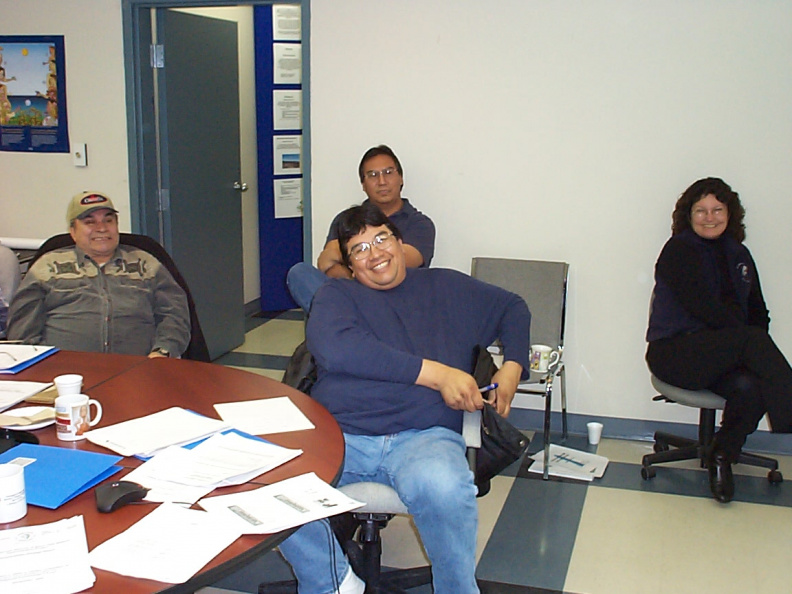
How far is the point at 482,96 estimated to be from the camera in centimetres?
405

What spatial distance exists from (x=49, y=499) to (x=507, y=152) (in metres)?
2.94

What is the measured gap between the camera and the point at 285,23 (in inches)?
245

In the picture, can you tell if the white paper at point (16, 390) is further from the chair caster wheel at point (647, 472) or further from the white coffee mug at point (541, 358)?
the chair caster wheel at point (647, 472)

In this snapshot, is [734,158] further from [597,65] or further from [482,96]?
[482,96]

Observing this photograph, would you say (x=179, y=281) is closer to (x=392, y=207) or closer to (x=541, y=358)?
(x=392, y=207)

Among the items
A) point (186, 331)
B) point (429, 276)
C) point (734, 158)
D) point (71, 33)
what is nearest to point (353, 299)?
point (429, 276)

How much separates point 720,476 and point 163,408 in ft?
7.66

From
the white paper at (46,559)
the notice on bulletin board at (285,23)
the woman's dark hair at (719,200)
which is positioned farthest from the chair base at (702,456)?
the notice on bulletin board at (285,23)

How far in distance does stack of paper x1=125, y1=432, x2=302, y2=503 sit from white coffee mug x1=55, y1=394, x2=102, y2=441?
25 cm

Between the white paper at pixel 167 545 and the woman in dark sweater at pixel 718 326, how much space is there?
2.47 m

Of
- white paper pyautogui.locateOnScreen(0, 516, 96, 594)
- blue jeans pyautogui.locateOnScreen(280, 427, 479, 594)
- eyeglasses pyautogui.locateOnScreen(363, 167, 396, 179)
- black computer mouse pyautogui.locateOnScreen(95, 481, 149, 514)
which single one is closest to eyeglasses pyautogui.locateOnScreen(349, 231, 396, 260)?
blue jeans pyautogui.locateOnScreen(280, 427, 479, 594)

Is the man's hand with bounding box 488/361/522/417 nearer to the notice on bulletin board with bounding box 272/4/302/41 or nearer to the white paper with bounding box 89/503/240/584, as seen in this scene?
the white paper with bounding box 89/503/240/584

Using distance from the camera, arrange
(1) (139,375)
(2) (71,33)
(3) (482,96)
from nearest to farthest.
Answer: (1) (139,375) < (3) (482,96) < (2) (71,33)

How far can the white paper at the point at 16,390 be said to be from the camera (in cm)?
217
